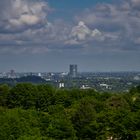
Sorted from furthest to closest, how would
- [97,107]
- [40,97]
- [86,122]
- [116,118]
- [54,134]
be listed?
[40,97] < [97,107] < [86,122] < [116,118] < [54,134]

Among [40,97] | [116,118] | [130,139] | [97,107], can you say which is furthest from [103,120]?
[40,97]

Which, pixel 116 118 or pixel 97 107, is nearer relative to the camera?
pixel 116 118

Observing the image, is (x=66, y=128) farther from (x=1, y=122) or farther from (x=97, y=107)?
(x=97, y=107)

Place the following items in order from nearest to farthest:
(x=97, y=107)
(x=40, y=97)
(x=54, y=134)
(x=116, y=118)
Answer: (x=54, y=134), (x=116, y=118), (x=97, y=107), (x=40, y=97)

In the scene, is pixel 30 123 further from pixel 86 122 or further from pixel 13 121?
pixel 86 122

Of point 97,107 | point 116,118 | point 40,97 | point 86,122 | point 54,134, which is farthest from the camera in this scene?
point 40,97

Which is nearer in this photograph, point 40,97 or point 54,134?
point 54,134

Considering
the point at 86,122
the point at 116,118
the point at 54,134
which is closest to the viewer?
the point at 54,134

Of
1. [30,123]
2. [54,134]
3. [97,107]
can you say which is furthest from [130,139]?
[97,107]
